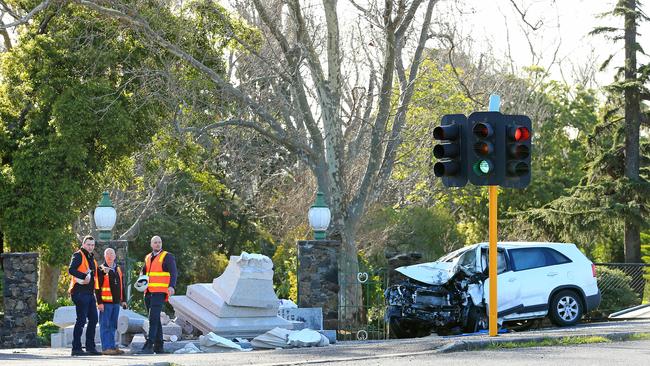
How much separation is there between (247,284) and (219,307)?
587 millimetres

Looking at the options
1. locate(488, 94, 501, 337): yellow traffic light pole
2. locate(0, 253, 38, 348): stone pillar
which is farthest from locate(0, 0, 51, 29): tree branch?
locate(488, 94, 501, 337): yellow traffic light pole

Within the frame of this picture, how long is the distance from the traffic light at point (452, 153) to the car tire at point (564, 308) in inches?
260

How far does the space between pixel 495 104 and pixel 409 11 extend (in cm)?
1108

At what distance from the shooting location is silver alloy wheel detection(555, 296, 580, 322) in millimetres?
21938

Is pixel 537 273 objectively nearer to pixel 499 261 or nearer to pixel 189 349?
pixel 499 261

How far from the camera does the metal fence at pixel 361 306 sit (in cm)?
2352

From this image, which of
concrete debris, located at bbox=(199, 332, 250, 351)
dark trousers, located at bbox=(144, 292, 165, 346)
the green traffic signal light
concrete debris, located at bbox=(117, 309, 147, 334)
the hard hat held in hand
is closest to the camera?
the green traffic signal light

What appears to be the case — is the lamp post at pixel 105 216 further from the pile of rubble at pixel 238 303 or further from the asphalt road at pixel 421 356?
the asphalt road at pixel 421 356

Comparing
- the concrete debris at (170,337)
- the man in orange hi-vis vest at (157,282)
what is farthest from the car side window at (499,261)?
the man in orange hi-vis vest at (157,282)

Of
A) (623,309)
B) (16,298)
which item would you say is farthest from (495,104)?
(623,309)

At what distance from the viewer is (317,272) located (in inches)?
894

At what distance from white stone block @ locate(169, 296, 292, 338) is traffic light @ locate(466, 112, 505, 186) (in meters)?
5.22

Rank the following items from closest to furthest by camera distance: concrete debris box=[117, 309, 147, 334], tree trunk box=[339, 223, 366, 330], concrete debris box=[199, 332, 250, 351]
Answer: concrete debris box=[199, 332, 250, 351] → concrete debris box=[117, 309, 147, 334] → tree trunk box=[339, 223, 366, 330]

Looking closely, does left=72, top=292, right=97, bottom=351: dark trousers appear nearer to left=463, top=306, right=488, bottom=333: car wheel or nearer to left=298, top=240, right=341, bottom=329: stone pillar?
left=298, top=240, right=341, bottom=329: stone pillar
